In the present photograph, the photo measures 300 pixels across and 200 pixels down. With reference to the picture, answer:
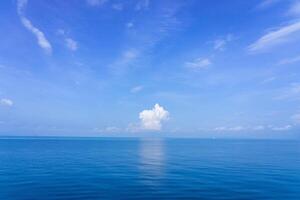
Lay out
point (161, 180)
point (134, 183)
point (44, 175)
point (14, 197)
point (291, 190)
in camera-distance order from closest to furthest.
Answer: point (14, 197) → point (291, 190) → point (134, 183) → point (161, 180) → point (44, 175)

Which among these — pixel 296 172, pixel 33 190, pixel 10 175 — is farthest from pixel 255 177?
pixel 10 175

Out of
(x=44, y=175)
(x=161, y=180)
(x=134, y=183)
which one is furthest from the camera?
(x=44, y=175)

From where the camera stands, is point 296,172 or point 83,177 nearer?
point 83,177

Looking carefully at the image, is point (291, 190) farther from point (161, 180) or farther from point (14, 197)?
A: point (14, 197)

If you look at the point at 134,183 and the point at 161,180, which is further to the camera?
the point at 161,180

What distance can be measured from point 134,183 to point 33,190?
15152 millimetres

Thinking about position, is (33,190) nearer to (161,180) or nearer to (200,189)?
(161,180)

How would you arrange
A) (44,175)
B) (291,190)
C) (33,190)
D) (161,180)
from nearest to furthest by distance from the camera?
(33,190), (291,190), (161,180), (44,175)

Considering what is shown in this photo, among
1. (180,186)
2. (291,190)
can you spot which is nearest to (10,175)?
(180,186)

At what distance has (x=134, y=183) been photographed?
134 feet

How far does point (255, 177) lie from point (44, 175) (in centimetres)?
4018

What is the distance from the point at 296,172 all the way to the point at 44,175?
52.3 metres

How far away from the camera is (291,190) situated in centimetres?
3759

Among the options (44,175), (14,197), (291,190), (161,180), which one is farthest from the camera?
(44,175)
